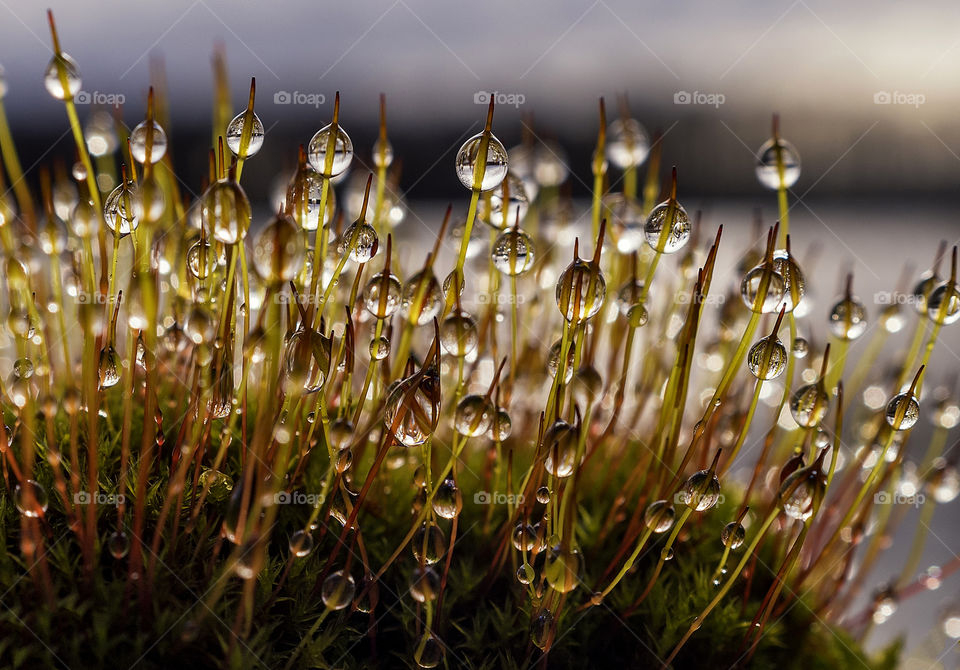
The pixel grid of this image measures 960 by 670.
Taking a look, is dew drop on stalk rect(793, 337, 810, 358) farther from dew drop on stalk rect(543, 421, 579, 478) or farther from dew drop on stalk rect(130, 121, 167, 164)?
dew drop on stalk rect(130, 121, 167, 164)

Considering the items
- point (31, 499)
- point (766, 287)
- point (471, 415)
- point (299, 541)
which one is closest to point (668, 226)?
point (766, 287)

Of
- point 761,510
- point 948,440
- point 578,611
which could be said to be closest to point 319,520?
point 578,611

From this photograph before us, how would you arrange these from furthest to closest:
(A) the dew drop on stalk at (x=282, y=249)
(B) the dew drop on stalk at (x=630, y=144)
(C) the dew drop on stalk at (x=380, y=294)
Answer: (B) the dew drop on stalk at (x=630, y=144), (C) the dew drop on stalk at (x=380, y=294), (A) the dew drop on stalk at (x=282, y=249)

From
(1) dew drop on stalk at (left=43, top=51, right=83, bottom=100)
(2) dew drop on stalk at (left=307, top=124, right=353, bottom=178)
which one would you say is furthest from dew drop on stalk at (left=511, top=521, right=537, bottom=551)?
(1) dew drop on stalk at (left=43, top=51, right=83, bottom=100)

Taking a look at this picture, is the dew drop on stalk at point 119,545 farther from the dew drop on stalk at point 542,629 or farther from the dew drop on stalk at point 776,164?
the dew drop on stalk at point 776,164

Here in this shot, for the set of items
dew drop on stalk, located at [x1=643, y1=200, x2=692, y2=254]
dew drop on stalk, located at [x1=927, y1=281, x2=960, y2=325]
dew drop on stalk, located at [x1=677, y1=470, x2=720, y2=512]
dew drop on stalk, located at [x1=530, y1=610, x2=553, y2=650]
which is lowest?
dew drop on stalk, located at [x1=530, y1=610, x2=553, y2=650]

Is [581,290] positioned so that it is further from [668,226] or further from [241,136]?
[241,136]

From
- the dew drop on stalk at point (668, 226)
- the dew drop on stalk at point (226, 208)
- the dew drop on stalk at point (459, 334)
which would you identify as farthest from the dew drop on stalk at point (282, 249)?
the dew drop on stalk at point (668, 226)
